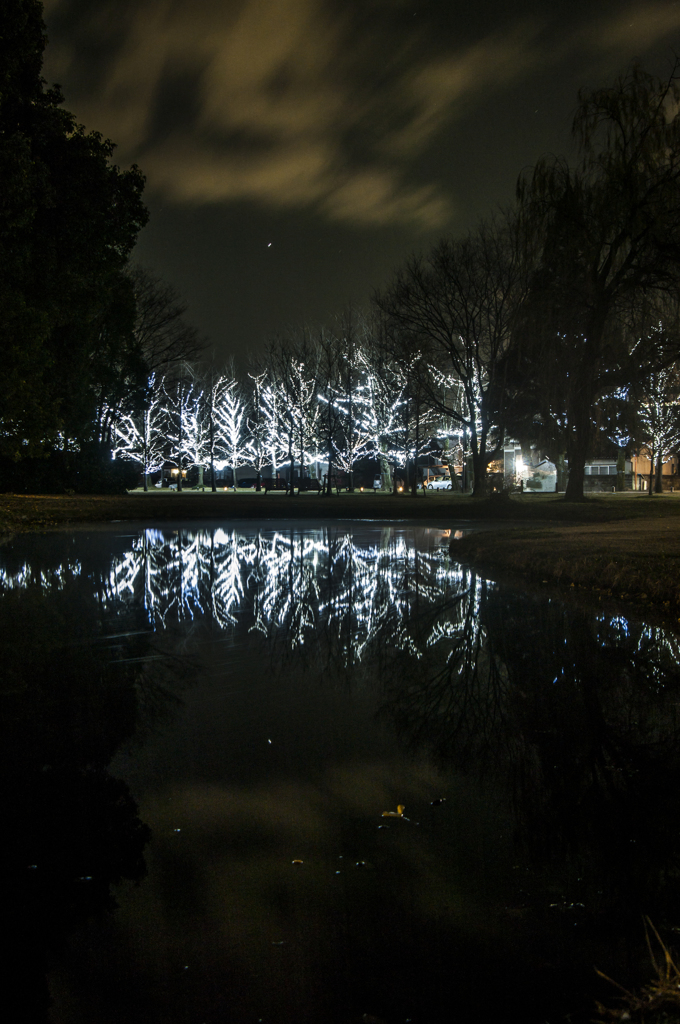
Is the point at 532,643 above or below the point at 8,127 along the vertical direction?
below

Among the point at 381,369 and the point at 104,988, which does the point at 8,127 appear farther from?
the point at 381,369

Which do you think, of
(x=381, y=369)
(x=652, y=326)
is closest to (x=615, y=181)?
(x=652, y=326)

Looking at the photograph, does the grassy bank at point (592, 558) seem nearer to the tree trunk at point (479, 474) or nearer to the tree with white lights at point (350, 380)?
the tree trunk at point (479, 474)

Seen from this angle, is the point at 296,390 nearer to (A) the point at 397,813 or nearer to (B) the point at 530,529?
(B) the point at 530,529

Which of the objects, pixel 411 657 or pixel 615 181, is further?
pixel 615 181

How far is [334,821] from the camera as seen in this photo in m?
4.34

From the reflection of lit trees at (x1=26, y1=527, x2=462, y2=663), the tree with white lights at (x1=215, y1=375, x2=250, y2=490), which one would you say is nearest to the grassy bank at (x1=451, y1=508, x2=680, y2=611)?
the reflection of lit trees at (x1=26, y1=527, x2=462, y2=663)

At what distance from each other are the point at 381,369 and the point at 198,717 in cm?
5319

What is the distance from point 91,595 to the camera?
1241cm

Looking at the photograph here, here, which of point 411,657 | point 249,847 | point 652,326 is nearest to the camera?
point 249,847

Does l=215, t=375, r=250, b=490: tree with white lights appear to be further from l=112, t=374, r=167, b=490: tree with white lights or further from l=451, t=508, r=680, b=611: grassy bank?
l=451, t=508, r=680, b=611: grassy bank

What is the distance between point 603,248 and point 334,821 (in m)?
26.4

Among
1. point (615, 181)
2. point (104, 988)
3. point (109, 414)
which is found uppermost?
point (615, 181)

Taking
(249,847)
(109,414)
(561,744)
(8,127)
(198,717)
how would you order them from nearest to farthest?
(249,847) → (561,744) → (198,717) → (8,127) → (109,414)
